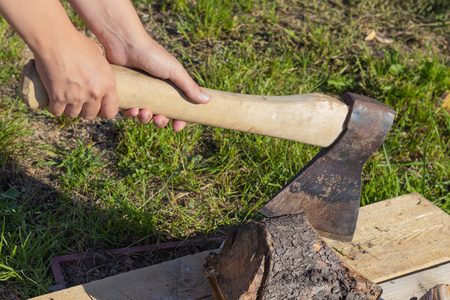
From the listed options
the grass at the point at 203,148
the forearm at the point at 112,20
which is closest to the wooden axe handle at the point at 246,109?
the forearm at the point at 112,20

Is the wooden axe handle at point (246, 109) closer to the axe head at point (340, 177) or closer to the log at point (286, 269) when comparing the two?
the axe head at point (340, 177)

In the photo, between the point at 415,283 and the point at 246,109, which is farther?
the point at 415,283

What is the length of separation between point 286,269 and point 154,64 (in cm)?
103

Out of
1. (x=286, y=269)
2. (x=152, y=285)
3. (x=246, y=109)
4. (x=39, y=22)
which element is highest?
(x=39, y=22)

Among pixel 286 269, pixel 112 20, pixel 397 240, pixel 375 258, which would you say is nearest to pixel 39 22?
pixel 112 20

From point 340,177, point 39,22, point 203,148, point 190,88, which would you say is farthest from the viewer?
point 203,148

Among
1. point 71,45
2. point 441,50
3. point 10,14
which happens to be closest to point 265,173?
point 71,45

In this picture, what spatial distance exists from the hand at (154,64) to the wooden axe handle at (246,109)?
1.8 inches

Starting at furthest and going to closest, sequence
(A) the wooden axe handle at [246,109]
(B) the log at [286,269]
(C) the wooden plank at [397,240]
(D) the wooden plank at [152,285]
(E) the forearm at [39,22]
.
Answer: (C) the wooden plank at [397,240] < (D) the wooden plank at [152,285] < (A) the wooden axe handle at [246,109] < (B) the log at [286,269] < (E) the forearm at [39,22]

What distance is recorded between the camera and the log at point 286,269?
1.81m

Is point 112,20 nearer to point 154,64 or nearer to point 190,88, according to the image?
point 154,64

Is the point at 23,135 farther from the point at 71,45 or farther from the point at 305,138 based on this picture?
the point at 305,138

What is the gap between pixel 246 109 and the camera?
202 cm

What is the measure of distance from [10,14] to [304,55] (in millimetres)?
2738
